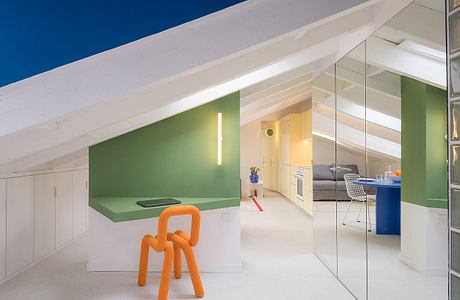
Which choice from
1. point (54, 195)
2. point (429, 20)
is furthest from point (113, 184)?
point (429, 20)

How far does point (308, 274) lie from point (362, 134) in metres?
1.69

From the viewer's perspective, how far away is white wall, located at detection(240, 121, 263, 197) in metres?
12.3

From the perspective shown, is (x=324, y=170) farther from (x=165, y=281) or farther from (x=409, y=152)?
(x=165, y=281)

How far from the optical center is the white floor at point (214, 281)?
3498mm

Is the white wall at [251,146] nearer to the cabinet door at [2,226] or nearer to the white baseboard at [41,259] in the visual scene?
the white baseboard at [41,259]

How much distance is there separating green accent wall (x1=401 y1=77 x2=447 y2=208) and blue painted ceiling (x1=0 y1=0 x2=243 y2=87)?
153 centimetres

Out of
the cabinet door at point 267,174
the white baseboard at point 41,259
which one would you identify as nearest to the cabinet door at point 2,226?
the white baseboard at point 41,259

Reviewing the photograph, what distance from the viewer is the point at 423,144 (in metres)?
2.43

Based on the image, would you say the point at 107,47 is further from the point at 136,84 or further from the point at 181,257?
the point at 181,257

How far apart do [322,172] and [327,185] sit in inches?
9.0

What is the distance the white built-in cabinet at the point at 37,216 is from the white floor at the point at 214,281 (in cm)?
17

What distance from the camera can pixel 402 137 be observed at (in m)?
2.71

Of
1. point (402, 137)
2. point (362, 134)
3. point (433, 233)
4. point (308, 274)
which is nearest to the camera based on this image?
point (433, 233)

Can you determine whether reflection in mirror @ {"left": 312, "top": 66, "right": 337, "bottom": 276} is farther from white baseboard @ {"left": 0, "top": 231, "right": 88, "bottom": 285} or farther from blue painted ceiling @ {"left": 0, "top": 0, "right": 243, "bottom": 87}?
white baseboard @ {"left": 0, "top": 231, "right": 88, "bottom": 285}
